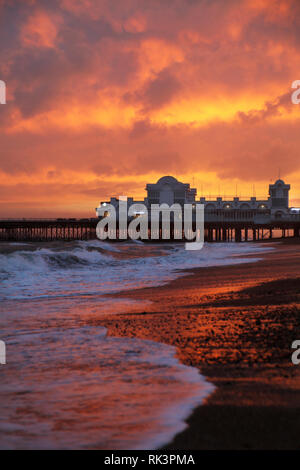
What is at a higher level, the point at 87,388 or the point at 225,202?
the point at 225,202

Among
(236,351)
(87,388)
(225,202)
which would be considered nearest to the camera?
(87,388)

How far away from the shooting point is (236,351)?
17.5 feet

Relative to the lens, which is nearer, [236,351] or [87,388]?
[87,388]

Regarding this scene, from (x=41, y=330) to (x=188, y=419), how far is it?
4.15 metres

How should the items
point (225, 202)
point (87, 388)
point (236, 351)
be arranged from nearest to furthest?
point (87, 388) < point (236, 351) < point (225, 202)

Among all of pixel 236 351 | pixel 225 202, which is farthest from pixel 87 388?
pixel 225 202

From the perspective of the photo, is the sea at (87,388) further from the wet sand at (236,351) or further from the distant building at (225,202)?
the distant building at (225,202)

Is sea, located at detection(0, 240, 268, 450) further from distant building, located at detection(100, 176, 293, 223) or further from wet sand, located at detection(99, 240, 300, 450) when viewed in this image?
distant building, located at detection(100, 176, 293, 223)

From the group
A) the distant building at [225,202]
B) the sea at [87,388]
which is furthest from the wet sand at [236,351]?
the distant building at [225,202]

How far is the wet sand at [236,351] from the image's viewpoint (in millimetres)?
3118

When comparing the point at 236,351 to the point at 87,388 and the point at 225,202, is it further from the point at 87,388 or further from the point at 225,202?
the point at 225,202

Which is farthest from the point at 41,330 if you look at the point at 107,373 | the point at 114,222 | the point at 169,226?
the point at 114,222

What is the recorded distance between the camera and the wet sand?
3.12 m

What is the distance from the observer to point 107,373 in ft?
15.4
